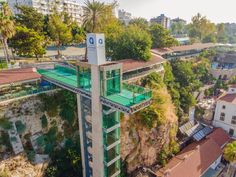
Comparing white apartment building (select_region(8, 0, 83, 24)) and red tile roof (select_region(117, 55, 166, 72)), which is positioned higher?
white apartment building (select_region(8, 0, 83, 24))

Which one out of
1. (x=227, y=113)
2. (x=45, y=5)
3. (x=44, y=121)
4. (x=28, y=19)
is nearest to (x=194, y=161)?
(x=227, y=113)

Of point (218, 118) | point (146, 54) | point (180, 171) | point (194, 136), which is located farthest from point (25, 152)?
point (218, 118)

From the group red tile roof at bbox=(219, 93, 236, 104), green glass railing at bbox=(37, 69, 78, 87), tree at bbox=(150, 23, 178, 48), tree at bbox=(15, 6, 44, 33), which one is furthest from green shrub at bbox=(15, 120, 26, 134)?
tree at bbox=(150, 23, 178, 48)

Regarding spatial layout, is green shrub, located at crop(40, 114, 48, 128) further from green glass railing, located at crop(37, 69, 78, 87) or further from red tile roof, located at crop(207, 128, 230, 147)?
red tile roof, located at crop(207, 128, 230, 147)

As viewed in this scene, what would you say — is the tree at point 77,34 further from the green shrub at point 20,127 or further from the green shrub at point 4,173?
the green shrub at point 4,173

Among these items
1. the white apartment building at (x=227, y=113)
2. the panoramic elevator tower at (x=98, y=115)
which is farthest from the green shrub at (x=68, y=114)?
the white apartment building at (x=227, y=113)
